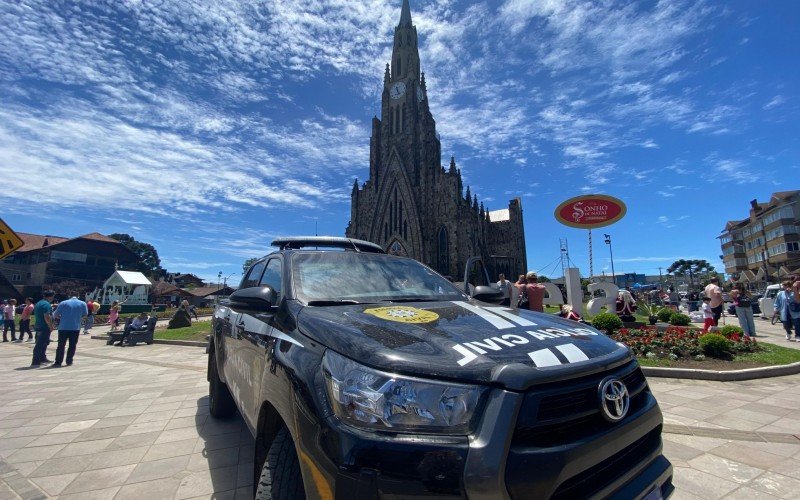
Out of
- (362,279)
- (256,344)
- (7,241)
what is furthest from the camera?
(7,241)

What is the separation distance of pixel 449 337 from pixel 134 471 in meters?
3.33

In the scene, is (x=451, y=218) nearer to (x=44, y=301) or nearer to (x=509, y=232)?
(x=509, y=232)

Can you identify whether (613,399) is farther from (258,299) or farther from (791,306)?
(791,306)

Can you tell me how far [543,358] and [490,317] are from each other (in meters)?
0.63

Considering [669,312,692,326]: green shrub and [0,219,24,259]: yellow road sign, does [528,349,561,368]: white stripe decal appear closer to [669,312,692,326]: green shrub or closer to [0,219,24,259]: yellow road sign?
[0,219,24,259]: yellow road sign

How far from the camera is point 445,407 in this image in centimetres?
136

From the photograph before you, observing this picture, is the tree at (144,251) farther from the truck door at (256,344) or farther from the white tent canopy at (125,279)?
the truck door at (256,344)

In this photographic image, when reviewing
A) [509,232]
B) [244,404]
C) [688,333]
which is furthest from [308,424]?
[509,232]

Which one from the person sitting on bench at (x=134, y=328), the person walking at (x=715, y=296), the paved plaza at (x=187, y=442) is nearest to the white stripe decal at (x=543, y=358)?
the paved plaza at (x=187, y=442)

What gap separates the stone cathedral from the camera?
45562 mm

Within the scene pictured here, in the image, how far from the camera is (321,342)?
1.75m

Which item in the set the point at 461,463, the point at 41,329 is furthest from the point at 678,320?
the point at 41,329

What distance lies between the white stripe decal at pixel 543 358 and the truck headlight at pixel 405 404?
0.30 meters

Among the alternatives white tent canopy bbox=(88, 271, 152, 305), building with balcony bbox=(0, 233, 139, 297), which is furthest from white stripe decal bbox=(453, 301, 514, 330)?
building with balcony bbox=(0, 233, 139, 297)
